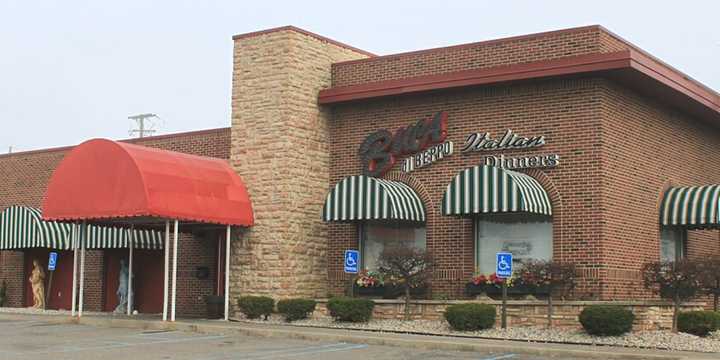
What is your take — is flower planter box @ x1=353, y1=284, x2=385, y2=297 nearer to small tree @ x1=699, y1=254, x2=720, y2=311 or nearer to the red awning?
the red awning

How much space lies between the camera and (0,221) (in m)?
32.4

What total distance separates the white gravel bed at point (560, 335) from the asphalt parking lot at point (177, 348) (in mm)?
2239

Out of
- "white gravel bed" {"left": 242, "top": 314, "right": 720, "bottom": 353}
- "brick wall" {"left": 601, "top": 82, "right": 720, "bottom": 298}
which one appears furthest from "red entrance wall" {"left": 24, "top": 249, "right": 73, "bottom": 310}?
"brick wall" {"left": 601, "top": 82, "right": 720, "bottom": 298}

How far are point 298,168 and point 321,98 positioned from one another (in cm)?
211

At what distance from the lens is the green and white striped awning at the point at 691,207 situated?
79.5ft

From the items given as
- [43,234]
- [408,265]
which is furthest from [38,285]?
[408,265]

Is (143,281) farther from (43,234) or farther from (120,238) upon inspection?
(43,234)

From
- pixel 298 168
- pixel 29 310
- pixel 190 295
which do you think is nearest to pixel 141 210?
pixel 298 168

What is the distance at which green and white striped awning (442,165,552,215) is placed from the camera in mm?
21484

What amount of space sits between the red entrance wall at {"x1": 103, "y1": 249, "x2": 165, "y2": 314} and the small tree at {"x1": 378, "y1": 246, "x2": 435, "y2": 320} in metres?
9.88

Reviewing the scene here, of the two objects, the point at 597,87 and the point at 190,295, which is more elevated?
the point at 597,87

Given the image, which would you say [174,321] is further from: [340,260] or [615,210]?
[615,210]

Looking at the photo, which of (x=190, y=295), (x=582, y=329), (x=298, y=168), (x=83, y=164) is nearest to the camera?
(x=582, y=329)

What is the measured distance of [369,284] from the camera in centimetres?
2453
